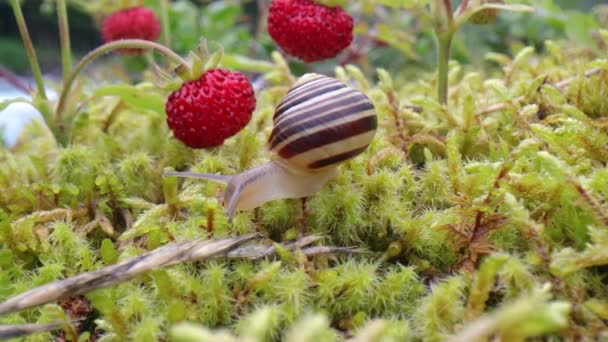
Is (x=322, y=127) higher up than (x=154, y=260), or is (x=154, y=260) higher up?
(x=322, y=127)

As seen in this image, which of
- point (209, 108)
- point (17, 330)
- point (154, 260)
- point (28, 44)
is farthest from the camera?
point (28, 44)

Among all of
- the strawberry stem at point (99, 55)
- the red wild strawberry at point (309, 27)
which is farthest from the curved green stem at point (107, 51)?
the red wild strawberry at point (309, 27)

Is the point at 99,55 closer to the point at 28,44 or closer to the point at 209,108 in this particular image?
the point at 28,44

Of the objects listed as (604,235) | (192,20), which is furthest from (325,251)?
(192,20)

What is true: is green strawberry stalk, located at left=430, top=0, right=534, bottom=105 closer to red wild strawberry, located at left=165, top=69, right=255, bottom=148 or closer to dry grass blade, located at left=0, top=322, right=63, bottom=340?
red wild strawberry, located at left=165, top=69, right=255, bottom=148

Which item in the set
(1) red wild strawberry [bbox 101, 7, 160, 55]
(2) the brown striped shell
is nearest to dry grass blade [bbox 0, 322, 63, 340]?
(2) the brown striped shell

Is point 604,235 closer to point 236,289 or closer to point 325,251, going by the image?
point 325,251

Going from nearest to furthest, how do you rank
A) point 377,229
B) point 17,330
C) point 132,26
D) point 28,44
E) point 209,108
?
point 17,330 < point 377,229 < point 209,108 < point 28,44 < point 132,26

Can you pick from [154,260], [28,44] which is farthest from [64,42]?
[154,260]
